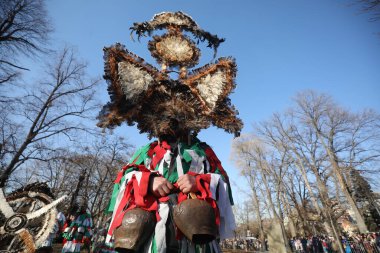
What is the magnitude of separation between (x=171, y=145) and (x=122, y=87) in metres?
0.86

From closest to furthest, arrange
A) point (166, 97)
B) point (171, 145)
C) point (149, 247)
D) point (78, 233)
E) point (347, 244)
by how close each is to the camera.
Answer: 1. point (149, 247)
2. point (171, 145)
3. point (166, 97)
4. point (78, 233)
5. point (347, 244)

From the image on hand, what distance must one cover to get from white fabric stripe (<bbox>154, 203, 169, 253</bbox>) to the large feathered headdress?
74 centimetres

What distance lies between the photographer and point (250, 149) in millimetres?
29875

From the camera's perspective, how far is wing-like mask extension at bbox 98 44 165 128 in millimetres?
2355

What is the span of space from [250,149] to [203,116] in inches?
1136

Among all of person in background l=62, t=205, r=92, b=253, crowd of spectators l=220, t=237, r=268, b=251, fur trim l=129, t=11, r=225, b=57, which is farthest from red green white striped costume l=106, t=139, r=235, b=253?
crowd of spectators l=220, t=237, r=268, b=251

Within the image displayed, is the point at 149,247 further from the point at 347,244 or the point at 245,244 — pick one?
the point at 245,244

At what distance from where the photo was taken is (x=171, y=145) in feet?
7.46

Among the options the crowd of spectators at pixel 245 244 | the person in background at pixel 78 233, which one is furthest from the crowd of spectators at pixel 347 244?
the person in background at pixel 78 233

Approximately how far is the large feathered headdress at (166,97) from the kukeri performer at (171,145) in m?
0.01

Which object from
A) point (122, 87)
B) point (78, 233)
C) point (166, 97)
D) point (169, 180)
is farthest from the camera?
point (78, 233)

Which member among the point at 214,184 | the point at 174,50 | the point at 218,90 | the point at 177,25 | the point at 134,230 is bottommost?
the point at 134,230

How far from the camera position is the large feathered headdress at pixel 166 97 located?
7.56ft

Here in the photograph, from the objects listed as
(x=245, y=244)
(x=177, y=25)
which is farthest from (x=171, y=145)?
(x=245, y=244)
